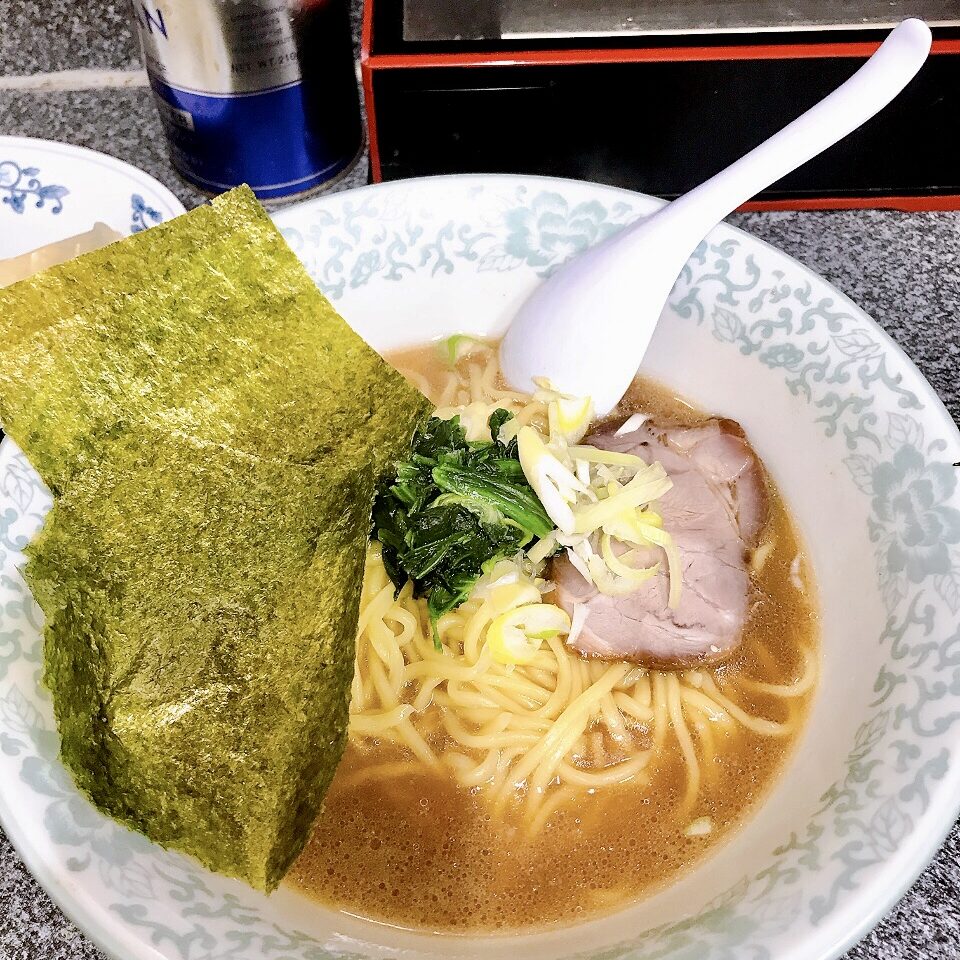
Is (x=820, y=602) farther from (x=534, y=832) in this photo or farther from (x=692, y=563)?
(x=534, y=832)

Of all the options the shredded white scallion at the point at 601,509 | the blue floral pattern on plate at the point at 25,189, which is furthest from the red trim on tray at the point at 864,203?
the blue floral pattern on plate at the point at 25,189

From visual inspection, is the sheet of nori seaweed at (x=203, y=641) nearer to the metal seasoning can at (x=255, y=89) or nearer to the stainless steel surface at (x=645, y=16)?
the metal seasoning can at (x=255, y=89)

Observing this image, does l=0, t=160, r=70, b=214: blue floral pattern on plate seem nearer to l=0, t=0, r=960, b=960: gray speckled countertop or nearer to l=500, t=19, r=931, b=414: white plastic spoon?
l=0, t=0, r=960, b=960: gray speckled countertop

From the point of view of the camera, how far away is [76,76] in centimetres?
164

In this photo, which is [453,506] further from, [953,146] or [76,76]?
[76,76]

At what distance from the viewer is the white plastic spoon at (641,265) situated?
1037mm

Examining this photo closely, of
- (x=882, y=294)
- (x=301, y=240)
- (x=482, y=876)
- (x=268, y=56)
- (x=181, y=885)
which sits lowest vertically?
(x=482, y=876)

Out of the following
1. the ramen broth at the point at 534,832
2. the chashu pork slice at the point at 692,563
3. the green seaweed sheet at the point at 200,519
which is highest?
the green seaweed sheet at the point at 200,519

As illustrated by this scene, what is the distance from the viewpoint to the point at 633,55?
45.2 inches

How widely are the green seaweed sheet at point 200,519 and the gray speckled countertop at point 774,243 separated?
26 centimetres

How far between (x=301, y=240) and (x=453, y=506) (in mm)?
414

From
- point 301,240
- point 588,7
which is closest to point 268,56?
point 301,240

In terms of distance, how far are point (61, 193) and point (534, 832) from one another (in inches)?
45.1

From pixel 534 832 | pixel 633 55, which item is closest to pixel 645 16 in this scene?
pixel 633 55
